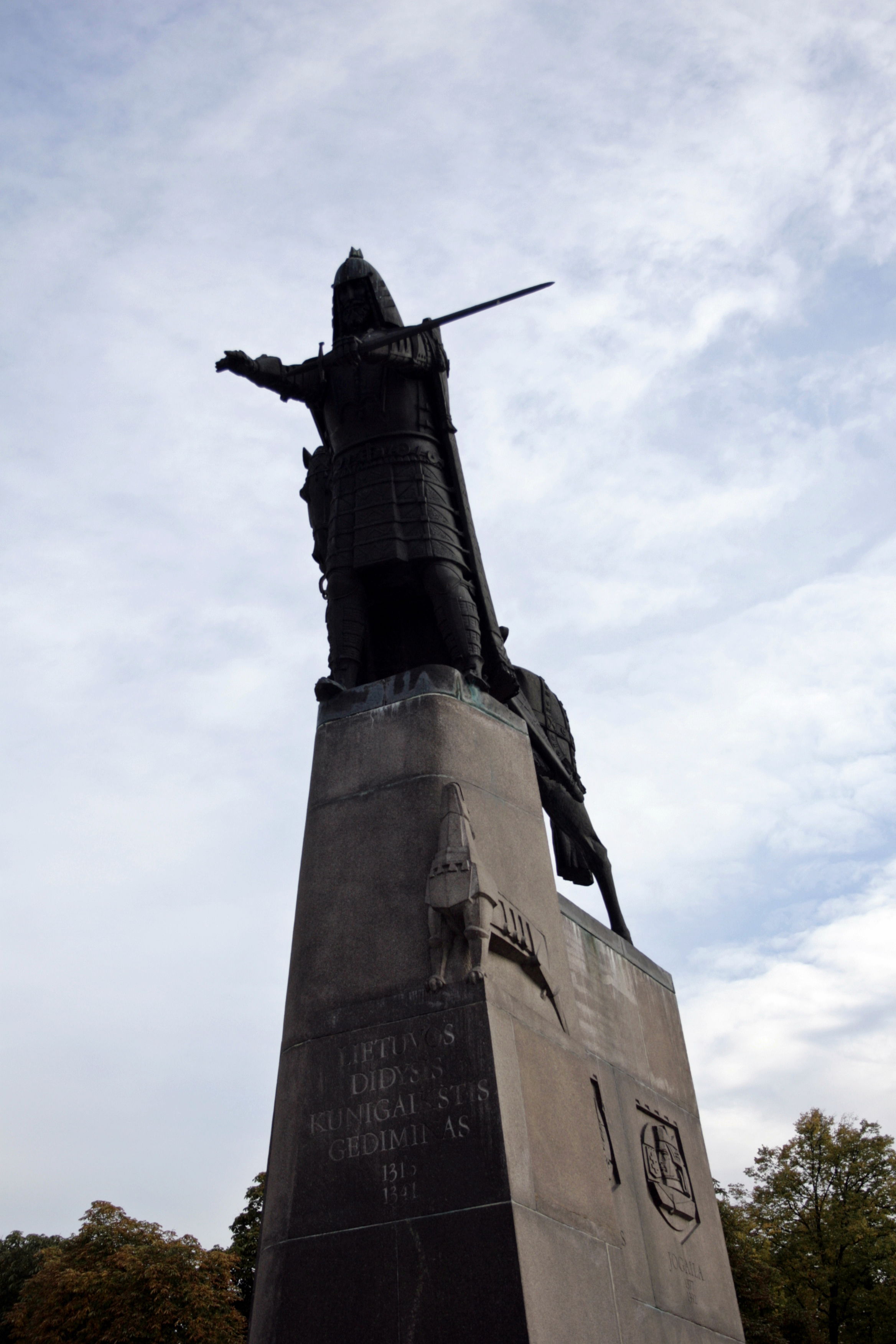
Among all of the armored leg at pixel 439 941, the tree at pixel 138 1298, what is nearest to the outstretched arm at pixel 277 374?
the armored leg at pixel 439 941

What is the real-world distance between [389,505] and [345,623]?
1274mm

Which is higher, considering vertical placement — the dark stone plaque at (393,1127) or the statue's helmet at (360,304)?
the statue's helmet at (360,304)

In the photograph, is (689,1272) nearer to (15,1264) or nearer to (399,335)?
(399,335)

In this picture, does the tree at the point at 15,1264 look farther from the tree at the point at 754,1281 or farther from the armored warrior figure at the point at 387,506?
the armored warrior figure at the point at 387,506

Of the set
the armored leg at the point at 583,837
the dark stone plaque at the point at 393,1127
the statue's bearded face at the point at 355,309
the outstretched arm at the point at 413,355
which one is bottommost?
the dark stone plaque at the point at 393,1127

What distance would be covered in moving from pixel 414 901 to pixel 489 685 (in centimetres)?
307

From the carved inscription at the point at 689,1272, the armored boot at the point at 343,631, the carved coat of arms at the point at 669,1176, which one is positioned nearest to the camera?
the carved inscription at the point at 689,1272

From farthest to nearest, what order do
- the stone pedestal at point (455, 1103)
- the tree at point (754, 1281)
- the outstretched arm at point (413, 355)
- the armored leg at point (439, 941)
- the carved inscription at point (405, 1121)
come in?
the tree at point (754, 1281) < the outstretched arm at point (413, 355) < the armored leg at point (439, 941) < the carved inscription at point (405, 1121) < the stone pedestal at point (455, 1103)

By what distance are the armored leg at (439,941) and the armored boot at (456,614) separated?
2946 mm

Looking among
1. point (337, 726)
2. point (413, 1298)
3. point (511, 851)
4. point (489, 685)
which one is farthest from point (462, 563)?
point (413, 1298)

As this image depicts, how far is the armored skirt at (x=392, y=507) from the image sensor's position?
461 inches

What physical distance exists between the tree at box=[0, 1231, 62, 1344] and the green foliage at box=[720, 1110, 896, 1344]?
865 inches

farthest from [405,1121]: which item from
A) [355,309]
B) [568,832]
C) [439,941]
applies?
[355,309]

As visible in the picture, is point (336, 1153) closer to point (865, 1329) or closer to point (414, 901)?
point (414, 901)
